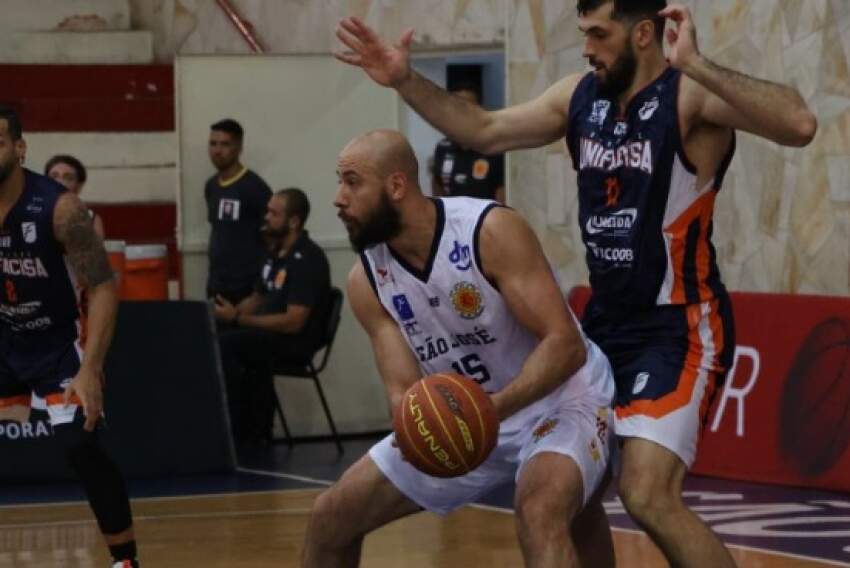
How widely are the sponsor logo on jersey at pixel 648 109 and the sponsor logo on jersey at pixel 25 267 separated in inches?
119

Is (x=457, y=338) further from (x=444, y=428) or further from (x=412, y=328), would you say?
(x=444, y=428)

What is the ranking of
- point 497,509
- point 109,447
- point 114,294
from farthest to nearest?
1. point 109,447
2. point 497,509
3. point 114,294

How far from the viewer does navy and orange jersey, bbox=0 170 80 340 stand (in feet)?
26.0

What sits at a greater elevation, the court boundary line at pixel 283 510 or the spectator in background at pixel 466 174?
the spectator in background at pixel 466 174

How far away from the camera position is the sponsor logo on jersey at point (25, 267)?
26.1 ft

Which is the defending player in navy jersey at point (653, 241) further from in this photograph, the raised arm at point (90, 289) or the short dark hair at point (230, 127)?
the short dark hair at point (230, 127)

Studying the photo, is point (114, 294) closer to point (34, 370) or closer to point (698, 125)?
point (34, 370)

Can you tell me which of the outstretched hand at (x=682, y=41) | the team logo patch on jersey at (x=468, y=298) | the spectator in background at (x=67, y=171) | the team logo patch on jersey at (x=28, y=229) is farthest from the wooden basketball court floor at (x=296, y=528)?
the outstretched hand at (x=682, y=41)

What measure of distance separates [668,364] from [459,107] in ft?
3.69

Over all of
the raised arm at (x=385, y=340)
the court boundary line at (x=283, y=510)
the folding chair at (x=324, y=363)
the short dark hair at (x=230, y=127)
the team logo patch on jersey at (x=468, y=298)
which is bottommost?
the court boundary line at (x=283, y=510)

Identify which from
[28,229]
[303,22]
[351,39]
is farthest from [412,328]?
[303,22]

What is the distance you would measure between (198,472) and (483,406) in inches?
251

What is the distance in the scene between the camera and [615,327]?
608 cm

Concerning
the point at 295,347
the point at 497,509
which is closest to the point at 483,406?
the point at 497,509
